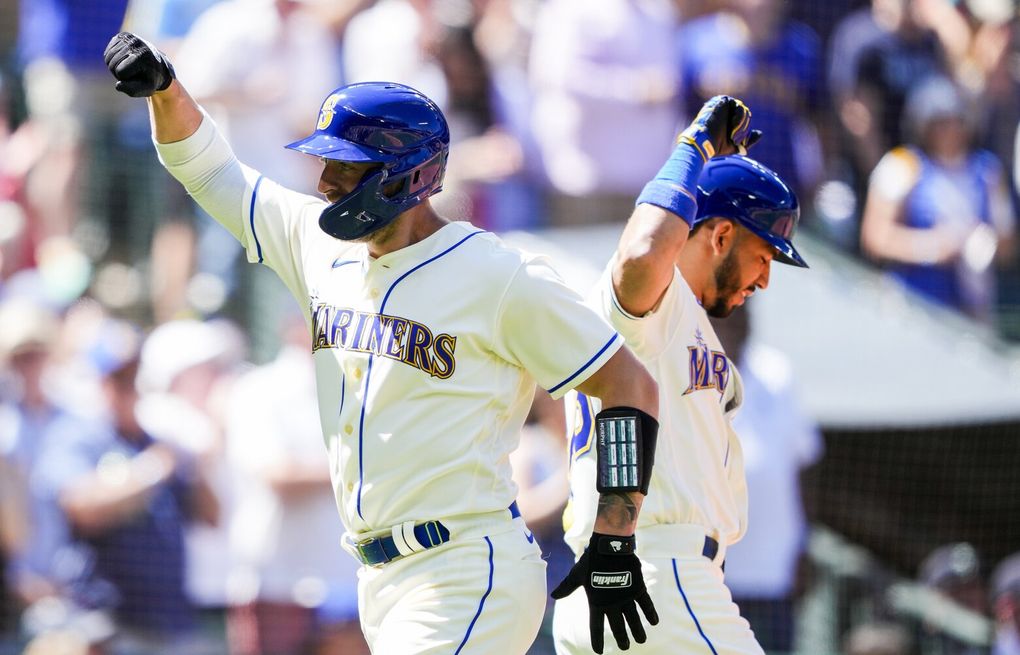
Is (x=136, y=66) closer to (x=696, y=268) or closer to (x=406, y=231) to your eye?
(x=406, y=231)

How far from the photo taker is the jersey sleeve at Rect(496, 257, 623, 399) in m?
3.72

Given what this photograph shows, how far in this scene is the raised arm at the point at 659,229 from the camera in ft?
12.5

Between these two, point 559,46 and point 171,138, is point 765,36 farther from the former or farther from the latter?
point 171,138

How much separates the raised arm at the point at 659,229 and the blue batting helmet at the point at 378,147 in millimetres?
543

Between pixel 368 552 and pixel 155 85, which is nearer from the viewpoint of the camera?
pixel 368 552

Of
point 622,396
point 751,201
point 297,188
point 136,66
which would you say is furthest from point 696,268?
point 297,188

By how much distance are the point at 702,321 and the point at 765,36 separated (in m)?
5.02

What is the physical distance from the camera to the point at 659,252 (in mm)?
3812

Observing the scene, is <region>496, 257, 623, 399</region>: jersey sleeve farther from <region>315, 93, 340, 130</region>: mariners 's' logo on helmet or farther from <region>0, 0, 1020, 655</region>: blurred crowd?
<region>0, 0, 1020, 655</region>: blurred crowd

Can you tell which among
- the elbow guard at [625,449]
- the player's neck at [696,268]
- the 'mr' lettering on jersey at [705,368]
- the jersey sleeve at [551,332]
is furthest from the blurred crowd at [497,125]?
the elbow guard at [625,449]

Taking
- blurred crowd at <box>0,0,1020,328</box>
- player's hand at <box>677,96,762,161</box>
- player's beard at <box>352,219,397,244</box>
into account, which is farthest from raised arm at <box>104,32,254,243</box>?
blurred crowd at <box>0,0,1020,328</box>

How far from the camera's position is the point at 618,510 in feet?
12.2

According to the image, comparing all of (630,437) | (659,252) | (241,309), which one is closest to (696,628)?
(630,437)

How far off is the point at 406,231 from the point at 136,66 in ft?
2.59
